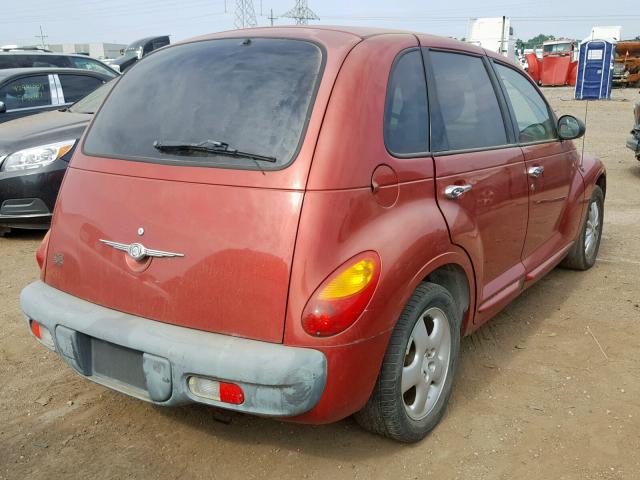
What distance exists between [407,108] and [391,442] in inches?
57.6

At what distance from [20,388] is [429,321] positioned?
83.4 inches

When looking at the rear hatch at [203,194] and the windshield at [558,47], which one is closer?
the rear hatch at [203,194]

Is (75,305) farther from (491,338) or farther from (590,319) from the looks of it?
(590,319)

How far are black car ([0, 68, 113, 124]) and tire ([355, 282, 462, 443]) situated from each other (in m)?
5.97

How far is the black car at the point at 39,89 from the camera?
7.02 metres

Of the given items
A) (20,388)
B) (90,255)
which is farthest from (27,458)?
(90,255)

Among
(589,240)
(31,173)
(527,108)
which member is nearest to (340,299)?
(527,108)

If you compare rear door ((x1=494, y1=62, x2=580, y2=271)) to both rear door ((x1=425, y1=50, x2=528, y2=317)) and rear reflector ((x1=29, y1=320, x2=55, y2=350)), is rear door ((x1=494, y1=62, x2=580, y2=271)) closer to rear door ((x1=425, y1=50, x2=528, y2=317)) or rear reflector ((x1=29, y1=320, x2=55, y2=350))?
rear door ((x1=425, y1=50, x2=528, y2=317))

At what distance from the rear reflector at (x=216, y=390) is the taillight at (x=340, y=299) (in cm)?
34

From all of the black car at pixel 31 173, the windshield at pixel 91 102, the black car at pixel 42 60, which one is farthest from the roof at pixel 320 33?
the black car at pixel 42 60

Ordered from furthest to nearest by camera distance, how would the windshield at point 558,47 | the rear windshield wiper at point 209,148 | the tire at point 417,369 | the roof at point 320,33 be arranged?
1. the windshield at point 558,47
2. the roof at point 320,33
3. the tire at point 417,369
4. the rear windshield wiper at point 209,148

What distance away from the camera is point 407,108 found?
2664mm

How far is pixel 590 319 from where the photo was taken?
4027mm

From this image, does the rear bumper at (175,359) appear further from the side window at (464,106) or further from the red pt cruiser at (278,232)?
the side window at (464,106)
